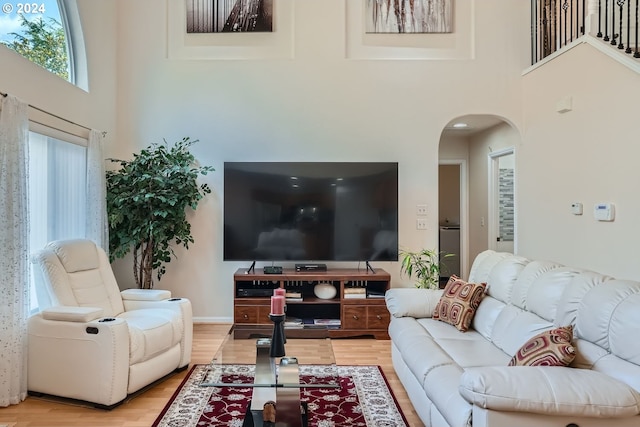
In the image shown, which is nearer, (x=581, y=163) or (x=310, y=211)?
(x=581, y=163)

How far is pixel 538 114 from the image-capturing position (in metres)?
4.41

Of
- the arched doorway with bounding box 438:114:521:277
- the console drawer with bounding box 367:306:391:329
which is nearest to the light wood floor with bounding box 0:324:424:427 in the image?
the console drawer with bounding box 367:306:391:329

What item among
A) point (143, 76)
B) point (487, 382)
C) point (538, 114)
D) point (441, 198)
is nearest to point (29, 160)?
point (143, 76)

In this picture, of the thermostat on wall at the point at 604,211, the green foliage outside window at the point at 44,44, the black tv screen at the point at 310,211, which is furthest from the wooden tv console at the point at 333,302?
Result: the green foliage outside window at the point at 44,44

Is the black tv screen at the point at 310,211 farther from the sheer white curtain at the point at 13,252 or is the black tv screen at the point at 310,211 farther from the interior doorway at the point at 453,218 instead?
the interior doorway at the point at 453,218

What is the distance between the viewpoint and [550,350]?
1882 mm

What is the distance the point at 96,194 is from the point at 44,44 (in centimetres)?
136

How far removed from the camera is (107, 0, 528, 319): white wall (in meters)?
4.70

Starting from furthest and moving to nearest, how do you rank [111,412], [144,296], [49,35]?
[49,35] < [144,296] < [111,412]

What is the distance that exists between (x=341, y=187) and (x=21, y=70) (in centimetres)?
291

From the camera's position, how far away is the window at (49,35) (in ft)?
10.5

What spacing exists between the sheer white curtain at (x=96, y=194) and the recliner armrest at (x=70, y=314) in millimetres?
1212

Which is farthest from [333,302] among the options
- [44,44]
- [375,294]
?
[44,44]

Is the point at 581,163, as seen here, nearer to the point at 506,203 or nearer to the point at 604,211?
the point at 604,211
